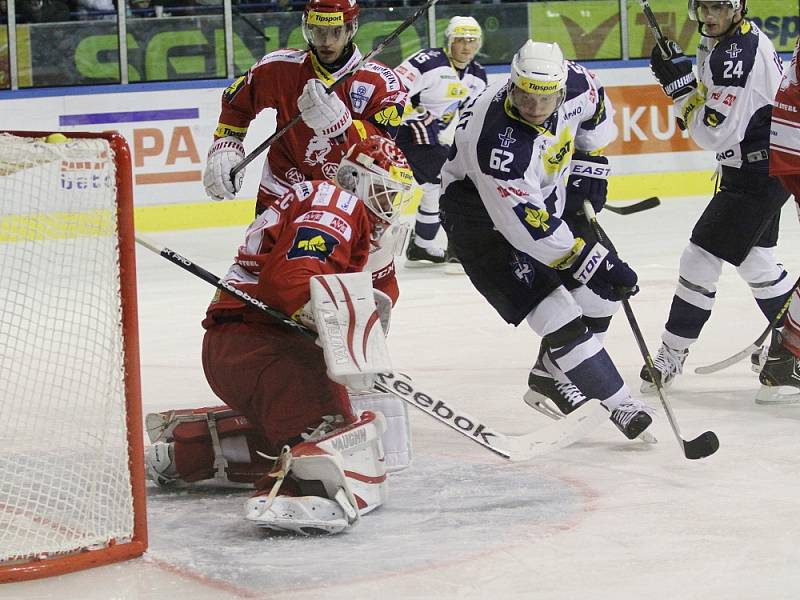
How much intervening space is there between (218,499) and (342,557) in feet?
1.74

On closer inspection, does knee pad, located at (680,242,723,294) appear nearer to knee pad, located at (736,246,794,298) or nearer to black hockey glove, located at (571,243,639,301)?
knee pad, located at (736,246,794,298)

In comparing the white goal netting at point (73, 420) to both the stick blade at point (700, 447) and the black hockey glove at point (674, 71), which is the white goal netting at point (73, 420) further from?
the black hockey glove at point (674, 71)

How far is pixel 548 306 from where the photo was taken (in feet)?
10.4

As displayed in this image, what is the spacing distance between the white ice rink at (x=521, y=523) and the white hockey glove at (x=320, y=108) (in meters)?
0.79

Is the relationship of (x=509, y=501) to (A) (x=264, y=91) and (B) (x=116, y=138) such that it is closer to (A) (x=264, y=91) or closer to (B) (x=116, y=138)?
(B) (x=116, y=138)

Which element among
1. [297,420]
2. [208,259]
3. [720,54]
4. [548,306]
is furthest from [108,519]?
[208,259]

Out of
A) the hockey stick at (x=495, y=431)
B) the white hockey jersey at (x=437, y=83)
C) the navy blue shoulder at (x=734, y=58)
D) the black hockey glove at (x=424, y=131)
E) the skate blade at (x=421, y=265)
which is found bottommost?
the skate blade at (x=421, y=265)

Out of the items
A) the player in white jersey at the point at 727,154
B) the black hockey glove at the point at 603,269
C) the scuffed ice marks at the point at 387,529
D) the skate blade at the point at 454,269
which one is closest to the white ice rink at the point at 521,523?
the scuffed ice marks at the point at 387,529

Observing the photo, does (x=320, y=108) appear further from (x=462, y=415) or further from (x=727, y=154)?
(x=727, y=154)

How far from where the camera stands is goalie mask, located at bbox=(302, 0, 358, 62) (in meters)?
3.42

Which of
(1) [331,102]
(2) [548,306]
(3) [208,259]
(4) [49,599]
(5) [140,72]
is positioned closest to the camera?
(4) [49,599]

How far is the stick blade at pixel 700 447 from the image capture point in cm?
290

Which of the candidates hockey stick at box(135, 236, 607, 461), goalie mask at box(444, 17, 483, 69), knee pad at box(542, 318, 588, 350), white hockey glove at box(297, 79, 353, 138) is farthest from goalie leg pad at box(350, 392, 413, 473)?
goalie mask at box(444, 17, 483, 69)

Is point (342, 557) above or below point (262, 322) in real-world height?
below
